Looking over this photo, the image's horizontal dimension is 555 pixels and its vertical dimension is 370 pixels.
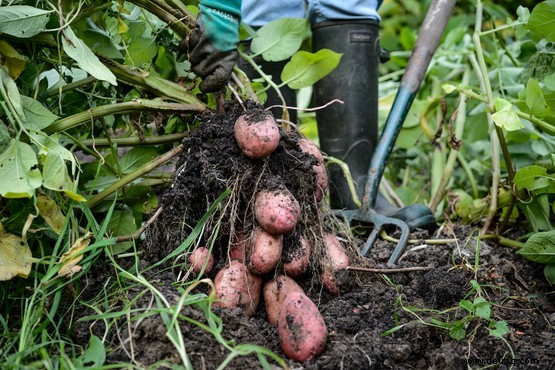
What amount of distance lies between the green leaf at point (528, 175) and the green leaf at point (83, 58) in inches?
44.0

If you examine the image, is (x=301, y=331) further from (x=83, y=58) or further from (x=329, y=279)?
(x=83, y=58)

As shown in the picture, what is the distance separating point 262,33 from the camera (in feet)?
6.51

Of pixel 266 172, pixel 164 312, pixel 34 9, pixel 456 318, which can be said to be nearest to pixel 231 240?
pixel 266 172

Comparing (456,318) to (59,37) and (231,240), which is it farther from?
(59,37)

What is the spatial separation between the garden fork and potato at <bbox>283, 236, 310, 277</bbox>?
34 cm

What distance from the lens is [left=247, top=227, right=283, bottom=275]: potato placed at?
4.93 ft

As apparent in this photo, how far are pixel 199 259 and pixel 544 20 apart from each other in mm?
1192

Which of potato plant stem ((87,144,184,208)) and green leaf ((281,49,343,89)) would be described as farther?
green leaf ((281,49,343,89))

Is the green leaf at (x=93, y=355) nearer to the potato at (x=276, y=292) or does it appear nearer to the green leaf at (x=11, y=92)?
the potato at (x=276, y=292)

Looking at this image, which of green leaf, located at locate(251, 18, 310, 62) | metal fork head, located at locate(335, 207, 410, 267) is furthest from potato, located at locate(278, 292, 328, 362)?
green leaf, located at locate(251, 18, 310, 62)

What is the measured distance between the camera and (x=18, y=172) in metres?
1.35

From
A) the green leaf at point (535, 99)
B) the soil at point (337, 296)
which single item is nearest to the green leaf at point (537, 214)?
the soil at point (337, 296)

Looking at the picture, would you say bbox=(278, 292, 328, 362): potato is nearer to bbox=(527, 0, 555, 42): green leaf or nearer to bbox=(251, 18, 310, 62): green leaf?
bbox=(251, 18, 310, 62): green leaf

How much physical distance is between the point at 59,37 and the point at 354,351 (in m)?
1.00
